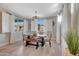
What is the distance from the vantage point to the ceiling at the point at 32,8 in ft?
9.84

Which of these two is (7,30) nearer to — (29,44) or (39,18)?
(29,44)

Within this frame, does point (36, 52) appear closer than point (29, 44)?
Yes

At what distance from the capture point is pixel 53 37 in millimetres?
3314

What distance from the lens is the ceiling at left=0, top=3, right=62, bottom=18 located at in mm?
2998

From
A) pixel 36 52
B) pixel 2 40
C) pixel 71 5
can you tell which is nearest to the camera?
pixel 71 5

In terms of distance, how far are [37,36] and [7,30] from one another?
2.65ft

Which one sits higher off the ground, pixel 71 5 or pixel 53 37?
pixel 71 5

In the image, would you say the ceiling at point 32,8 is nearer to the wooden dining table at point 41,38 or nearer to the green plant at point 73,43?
the wooden dining table at point 41,38

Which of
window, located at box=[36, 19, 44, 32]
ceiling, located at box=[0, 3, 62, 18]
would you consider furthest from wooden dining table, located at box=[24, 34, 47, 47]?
ceiling, located at box=[0, 3, 62, 18]

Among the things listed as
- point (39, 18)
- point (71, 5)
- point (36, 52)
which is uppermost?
point (71, 5)

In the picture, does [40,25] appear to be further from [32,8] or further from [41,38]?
[32,8]

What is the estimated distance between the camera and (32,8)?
3133 mm


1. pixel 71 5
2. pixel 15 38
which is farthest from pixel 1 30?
pixel 71 5

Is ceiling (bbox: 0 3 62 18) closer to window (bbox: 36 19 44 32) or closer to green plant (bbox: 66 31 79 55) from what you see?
window (bbox: 36 19 44 32)
